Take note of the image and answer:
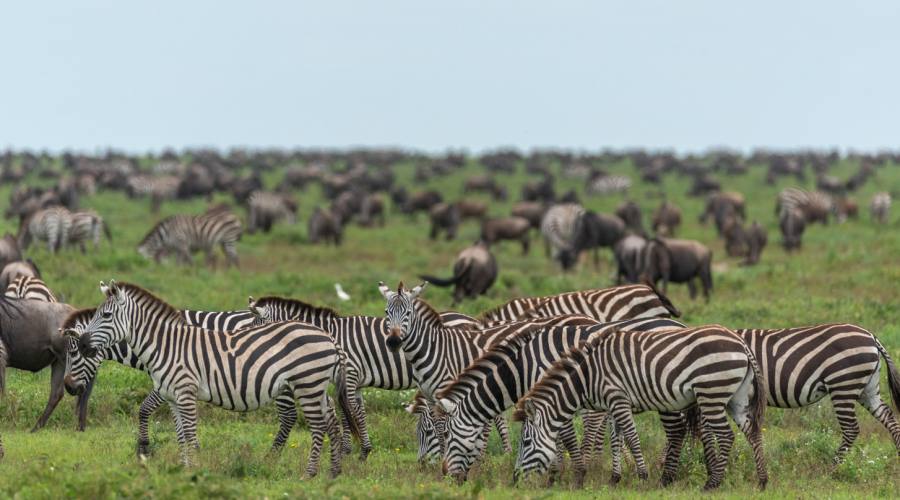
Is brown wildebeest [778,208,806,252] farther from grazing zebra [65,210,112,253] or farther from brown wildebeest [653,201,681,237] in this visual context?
grazing zebra [65,210,112,253]

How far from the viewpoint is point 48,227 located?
2983 centimetres

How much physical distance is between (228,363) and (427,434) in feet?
7.49

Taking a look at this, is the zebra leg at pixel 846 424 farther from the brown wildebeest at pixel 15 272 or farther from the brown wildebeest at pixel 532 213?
the brown wildebeest at pixel 532 213

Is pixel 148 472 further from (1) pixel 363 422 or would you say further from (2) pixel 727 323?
(2) pixel 727 323

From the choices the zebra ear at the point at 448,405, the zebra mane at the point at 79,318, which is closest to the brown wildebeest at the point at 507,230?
the zebra mane at the point at 79,318

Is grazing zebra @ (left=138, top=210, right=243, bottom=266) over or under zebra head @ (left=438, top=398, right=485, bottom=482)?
under

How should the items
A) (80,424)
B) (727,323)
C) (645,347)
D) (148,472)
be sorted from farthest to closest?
1. (727,323)
2. (80,424)
3. (645,347)
4. (148,472)

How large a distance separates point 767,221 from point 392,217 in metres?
15.3

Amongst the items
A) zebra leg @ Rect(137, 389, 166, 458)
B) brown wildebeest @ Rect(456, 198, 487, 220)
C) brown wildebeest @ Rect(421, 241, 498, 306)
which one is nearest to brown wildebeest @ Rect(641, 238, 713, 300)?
brown wildebeest @ Rect(421, 241, 498, 306)

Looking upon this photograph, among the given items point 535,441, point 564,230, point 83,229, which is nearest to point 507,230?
point 564,230

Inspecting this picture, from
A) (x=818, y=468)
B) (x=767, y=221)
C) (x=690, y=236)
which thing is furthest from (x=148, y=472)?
(x=767, y=221)

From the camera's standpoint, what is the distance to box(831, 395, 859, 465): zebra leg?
11812mm

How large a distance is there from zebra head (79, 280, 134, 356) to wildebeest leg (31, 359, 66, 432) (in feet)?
8.41

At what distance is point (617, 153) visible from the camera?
78.2 m
